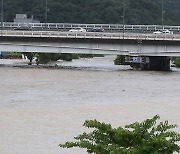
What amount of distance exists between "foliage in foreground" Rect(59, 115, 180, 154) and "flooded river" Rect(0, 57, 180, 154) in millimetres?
6125

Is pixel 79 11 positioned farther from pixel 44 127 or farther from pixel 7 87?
pixel 44 127

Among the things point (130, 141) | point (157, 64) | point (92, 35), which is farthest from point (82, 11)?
point (130, 141)

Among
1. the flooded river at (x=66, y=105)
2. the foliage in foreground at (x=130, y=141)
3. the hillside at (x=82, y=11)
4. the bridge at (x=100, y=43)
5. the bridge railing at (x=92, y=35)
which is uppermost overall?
the hillside at (x=82, y=11)

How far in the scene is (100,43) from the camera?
51.0 m

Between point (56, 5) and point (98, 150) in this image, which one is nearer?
point (98, 150)

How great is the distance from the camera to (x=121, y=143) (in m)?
7.98

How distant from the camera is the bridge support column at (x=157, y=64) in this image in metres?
52.1

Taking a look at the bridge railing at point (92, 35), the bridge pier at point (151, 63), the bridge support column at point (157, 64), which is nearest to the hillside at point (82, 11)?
the bridge railing at point (92, 35)

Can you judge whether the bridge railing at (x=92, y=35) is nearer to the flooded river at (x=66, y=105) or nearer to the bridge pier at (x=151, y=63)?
the bridge pier at (x=151, y=63)

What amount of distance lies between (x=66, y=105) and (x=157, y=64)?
1198 inches

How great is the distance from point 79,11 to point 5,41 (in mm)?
47742

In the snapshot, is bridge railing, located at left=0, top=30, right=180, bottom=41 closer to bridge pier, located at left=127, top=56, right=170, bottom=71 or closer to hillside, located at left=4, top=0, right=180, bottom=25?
bridge pier, located at left=127, top=56, right=170, bottom=71

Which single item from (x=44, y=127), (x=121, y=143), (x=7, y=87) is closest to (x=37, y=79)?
(x=7, y=87)

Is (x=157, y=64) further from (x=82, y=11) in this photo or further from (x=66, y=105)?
(x=82, y=11)
